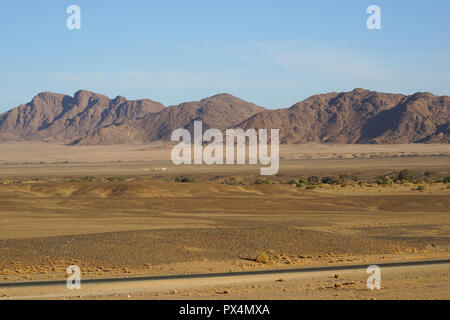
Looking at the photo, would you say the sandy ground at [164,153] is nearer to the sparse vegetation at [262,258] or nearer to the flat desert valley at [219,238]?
the flat desert valley at [219,238]

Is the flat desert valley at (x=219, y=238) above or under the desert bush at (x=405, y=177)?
above

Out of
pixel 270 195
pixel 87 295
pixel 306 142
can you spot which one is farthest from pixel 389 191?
pixel 306 142

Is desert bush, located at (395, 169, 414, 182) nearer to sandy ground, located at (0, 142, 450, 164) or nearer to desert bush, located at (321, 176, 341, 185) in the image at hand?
desert bush, located at (321, 176, 341, 185)

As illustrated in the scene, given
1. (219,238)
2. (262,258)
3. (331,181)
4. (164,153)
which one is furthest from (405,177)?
(164,153)

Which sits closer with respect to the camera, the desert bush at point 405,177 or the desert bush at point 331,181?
the desert bush at point 331,181

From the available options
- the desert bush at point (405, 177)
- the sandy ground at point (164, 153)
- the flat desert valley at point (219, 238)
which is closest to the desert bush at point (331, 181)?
the desert bush at point (405, 177)

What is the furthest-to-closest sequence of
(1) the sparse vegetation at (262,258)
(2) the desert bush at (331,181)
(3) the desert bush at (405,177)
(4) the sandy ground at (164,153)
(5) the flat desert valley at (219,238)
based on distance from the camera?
(4) the sandy ground at (164,153), (3) the desert bush at (405,177), (2) the desert bush at (331,181), (1) the sparse vegetation at (262,258), (5) the flat desert valley at (219,238)

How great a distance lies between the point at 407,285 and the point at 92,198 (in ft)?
116

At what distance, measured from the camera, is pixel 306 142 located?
193 m

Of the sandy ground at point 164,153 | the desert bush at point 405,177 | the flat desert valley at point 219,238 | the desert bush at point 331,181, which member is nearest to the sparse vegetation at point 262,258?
the flat desert valley at point 219,238

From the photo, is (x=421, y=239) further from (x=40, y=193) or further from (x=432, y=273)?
(x=40, y=193)

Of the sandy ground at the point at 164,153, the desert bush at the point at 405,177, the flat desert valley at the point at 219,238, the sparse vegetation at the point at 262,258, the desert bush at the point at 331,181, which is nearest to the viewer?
the flat desert valley at the point at 219,238

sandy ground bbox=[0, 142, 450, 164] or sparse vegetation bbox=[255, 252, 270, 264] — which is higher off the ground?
sparse vegetation bbox=[255, 252, 270, 264]

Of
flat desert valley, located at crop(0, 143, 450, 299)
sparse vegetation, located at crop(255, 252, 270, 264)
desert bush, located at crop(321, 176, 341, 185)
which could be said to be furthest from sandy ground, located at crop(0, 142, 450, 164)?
sparse vegetation, located at crop(255, 252, 270, 264)
